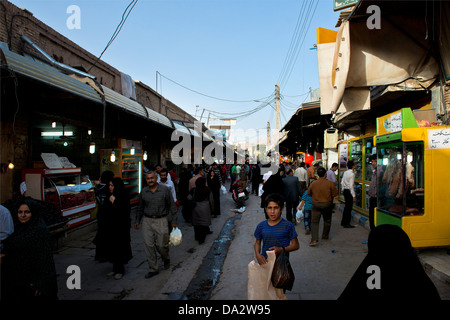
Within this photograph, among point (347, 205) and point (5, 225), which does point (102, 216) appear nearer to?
point (5, 225)

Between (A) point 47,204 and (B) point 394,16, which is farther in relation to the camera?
(A) point 47,204

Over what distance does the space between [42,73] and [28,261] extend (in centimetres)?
307

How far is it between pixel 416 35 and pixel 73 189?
25.6 ft

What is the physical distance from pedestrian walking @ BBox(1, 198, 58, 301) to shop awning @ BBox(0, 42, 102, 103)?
220 centimetres

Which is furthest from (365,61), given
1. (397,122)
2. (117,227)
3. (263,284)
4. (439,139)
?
(117,227)

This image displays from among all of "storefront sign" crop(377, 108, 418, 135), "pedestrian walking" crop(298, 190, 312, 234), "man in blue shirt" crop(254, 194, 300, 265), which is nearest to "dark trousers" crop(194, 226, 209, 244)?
"pedestrian walking" crop(298, 190, 312, 234)

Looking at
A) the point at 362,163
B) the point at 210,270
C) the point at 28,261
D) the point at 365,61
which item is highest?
the point at 365,61

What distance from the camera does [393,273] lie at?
1.96m

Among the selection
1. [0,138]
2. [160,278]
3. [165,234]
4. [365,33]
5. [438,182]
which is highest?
[365,33]

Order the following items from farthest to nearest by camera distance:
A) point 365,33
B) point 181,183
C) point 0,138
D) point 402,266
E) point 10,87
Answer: point 181,183
point 0,138
point 10,87
point 365,33
point 402,266

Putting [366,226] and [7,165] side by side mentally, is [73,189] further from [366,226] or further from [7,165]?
[366,226]

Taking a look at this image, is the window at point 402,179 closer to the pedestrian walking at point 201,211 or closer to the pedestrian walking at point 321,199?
the pedestrian walking at point 321,199

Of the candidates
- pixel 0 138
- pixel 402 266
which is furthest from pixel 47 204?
pixel 402 266

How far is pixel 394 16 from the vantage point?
4.61m
